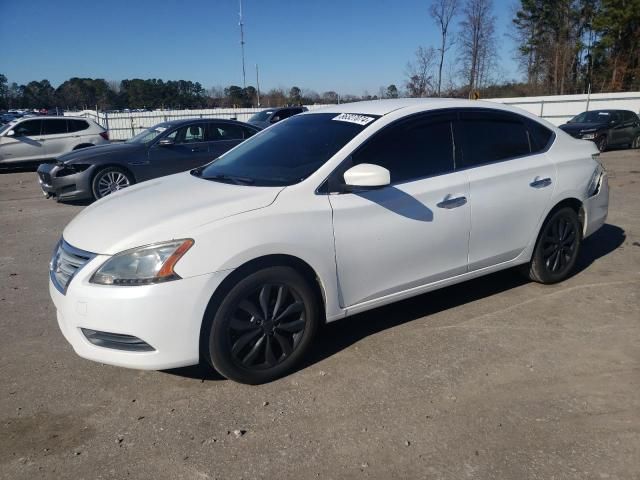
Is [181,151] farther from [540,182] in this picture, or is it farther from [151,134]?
[540,182]

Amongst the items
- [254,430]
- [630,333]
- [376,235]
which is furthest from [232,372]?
[630,333]

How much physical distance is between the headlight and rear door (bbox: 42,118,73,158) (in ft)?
46.6

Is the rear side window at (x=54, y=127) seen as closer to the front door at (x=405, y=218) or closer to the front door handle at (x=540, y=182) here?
the front door at (x=405, y=218)

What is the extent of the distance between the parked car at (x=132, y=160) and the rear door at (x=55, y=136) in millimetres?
6189

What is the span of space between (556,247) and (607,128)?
16215 mm

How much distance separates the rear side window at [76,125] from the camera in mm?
15438

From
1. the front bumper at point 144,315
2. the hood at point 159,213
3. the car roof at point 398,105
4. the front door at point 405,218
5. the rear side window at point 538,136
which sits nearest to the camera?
the front bumper at point 144,315

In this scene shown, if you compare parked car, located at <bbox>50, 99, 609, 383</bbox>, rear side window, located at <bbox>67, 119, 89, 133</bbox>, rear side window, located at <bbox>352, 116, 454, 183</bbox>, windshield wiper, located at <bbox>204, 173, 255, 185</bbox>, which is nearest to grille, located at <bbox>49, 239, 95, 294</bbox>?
parked car, located at <bbox>50, 99, 609, 383</bbox>

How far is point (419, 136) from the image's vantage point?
12.7ft

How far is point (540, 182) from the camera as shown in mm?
4391

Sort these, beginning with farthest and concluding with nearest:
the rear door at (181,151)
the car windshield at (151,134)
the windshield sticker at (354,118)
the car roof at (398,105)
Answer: the car windshield at (151,134) < the rear door at (181,151) < the car roof at (398,105) < the windshield sticker at (354,118)

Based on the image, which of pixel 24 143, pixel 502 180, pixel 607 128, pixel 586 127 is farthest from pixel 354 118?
pixel 607 128

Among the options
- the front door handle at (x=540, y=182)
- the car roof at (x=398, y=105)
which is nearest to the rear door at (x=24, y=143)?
the car roof at (x=398, y=105)

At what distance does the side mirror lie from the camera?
3240 mm
